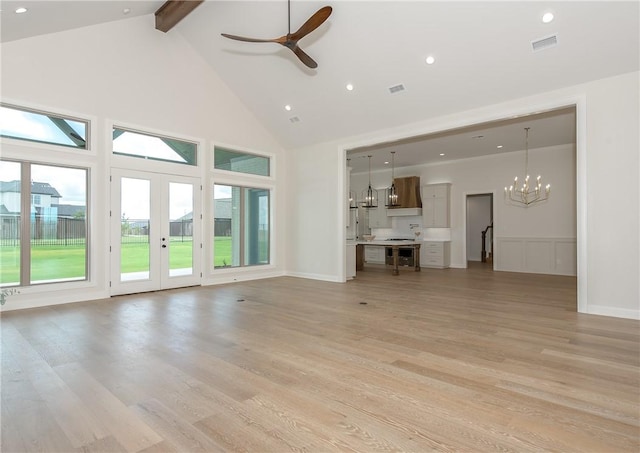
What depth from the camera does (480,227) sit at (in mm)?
13977

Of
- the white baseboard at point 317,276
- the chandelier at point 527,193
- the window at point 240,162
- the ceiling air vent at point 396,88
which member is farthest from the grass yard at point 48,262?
the chandelier at point 527,193

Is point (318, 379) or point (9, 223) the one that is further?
point (9, 223)

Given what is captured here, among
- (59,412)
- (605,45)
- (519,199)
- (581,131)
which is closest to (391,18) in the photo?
(605,45)

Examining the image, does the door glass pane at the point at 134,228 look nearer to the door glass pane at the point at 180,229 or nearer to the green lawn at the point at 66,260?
the green lawn at the point at 66,260

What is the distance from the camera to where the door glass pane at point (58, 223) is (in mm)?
5254

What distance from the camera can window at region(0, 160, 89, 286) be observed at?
500cm

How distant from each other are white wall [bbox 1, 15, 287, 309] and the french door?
21cm

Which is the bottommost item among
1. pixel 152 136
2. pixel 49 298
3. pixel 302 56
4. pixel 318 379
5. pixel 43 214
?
pixel 318 379

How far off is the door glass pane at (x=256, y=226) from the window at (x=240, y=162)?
0.46 m

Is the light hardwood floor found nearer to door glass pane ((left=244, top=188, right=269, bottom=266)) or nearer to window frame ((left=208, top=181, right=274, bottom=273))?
window frame ((left=208, top=181, right=274, bottom=273))

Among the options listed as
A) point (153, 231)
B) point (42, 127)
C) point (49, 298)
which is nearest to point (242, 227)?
point (153, 231)

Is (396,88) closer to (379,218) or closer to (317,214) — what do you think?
(317,214)

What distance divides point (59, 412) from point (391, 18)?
5455mm

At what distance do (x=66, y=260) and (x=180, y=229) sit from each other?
6.23 ft
